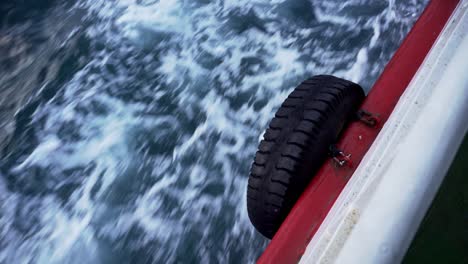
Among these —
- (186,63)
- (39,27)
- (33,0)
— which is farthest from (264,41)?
(33,0)

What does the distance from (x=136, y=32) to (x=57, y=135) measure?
4.30 feet

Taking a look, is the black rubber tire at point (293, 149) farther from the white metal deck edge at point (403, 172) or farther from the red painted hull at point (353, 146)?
the white metal deck edge at point (403, 172)

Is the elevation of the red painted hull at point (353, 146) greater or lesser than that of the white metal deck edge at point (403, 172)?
lesser

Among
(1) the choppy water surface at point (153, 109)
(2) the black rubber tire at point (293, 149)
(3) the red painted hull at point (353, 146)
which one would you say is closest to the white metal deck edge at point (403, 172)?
(3) the red painted hull at point (353, 146)

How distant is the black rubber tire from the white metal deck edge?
1.03 ft

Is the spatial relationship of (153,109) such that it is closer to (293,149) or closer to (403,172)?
(293,149)

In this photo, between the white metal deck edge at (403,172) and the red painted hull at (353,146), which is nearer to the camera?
the white metal deck edge at (403,172)

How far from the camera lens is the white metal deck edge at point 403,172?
1032 mm

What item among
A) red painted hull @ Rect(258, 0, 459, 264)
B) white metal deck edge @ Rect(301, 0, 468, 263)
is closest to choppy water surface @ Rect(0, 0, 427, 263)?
red painted hull @ Rect(258, 0, 459, 264)

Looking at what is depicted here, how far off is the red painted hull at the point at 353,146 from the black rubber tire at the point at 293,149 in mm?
65

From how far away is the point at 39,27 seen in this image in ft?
14.4

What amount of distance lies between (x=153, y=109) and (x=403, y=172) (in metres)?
2.60

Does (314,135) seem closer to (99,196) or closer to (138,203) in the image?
(138,203)

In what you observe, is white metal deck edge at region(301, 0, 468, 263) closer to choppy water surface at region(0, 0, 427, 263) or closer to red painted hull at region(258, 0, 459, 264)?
red painted hull at region(258, 0, 459, 264)
